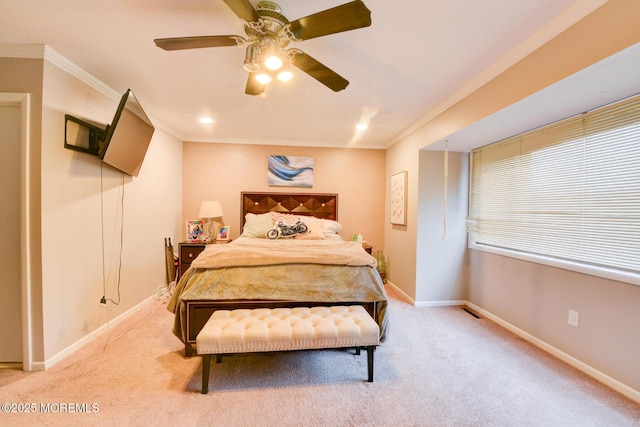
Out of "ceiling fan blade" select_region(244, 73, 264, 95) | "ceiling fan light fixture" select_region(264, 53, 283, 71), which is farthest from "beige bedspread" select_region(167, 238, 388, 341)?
"ceiling fan light fixture" select_region(264, 53, 283, 71)

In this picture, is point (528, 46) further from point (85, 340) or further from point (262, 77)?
point (85, 340)

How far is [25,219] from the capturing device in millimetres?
1940

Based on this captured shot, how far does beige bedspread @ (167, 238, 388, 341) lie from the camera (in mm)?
2145

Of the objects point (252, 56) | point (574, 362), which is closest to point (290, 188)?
point (252, 56)

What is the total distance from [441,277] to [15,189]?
14.3 ft

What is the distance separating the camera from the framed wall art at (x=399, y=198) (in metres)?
3.74

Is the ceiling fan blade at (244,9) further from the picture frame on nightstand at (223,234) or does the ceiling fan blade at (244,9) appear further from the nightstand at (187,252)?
the picture frame on nightstand at (223,234)

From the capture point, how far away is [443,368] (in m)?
2.07

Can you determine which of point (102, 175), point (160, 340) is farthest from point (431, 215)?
point (102, 175)

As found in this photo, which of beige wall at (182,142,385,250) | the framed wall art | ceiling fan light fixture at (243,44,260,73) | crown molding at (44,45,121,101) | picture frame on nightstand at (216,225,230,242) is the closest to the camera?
ceiling fan light fixture at (243,44,260,73)

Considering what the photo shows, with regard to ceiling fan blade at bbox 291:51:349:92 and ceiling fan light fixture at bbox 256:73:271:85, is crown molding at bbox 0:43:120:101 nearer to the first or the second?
ceiling fan light fixture at bbox 256:73:271:85

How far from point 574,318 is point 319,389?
2.19 meters

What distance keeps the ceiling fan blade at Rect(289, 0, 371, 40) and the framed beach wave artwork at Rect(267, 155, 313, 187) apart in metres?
2.96

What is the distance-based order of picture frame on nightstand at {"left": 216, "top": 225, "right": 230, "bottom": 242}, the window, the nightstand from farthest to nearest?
picture frame on nightstand at {"left": 216, "top": 225, "right": 230, "bottom": 242} < the nightstand < the window
